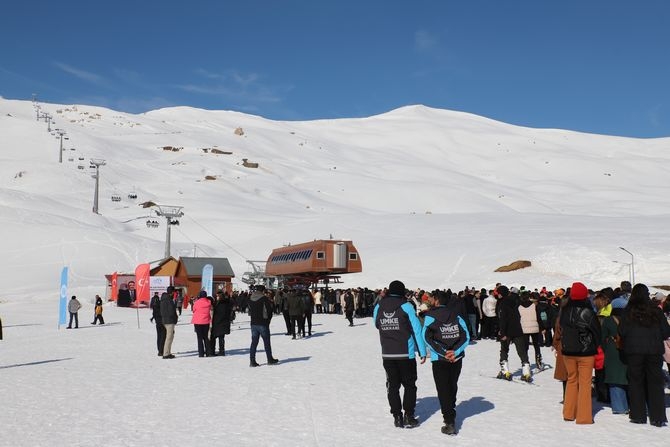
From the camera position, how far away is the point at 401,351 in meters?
7.60

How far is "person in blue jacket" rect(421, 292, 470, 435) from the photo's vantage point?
24.4ft

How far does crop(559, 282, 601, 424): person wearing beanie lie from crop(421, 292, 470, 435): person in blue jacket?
51.8 inches

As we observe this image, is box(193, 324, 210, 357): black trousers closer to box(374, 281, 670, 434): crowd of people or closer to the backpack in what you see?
box(374, 281, 670, 434): crowd of people

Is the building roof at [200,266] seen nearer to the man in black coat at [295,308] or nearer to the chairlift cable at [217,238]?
the chairlift cable at [217,238]

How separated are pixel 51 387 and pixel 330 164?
397 feet

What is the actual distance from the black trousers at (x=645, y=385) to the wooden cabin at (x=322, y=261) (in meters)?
30.8

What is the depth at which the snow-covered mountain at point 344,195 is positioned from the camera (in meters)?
48.3

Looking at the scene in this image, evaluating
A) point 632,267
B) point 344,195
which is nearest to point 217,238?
point 344,195

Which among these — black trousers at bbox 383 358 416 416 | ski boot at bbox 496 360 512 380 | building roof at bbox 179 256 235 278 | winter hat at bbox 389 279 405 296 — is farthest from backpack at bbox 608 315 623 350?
building roof at bbox 179 256 235 278

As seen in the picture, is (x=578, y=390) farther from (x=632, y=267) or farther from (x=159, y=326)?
(x=632, y=267)

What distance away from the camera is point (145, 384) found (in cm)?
1104

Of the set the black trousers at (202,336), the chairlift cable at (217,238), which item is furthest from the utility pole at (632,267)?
the chairlift cable at (217,238)

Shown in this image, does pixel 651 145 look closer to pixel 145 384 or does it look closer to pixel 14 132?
pixel 14 132

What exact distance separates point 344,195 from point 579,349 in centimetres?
9444
